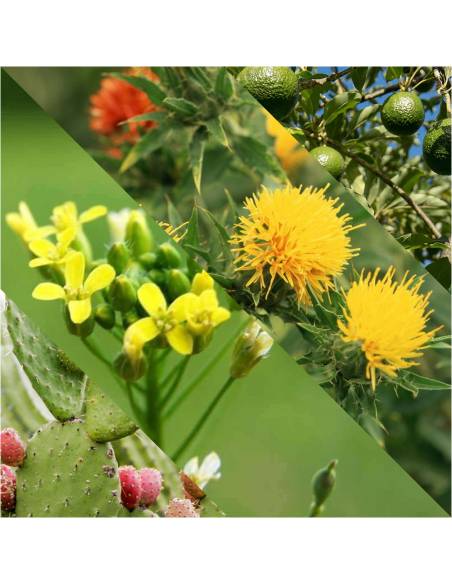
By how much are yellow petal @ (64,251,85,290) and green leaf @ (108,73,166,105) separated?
0.38 metres

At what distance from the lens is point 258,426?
5.45 ft

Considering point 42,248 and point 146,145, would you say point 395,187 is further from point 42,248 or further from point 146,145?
point 42,248

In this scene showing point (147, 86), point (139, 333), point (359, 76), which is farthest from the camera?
point (359, 76)

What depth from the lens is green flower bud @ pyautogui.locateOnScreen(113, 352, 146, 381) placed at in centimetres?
162

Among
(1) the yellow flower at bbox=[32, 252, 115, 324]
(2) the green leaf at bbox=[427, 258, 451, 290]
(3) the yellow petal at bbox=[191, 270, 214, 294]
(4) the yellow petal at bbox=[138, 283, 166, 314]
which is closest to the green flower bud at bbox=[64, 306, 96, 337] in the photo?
(1) the yellow flower at bbox=[32, 252, 115, 324]

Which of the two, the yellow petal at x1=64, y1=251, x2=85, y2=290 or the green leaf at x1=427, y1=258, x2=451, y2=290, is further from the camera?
the green leaf at x1=427, y1=258, x2=451, y2=290

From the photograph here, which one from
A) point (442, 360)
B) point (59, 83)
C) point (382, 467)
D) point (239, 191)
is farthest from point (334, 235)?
point (59, 83)

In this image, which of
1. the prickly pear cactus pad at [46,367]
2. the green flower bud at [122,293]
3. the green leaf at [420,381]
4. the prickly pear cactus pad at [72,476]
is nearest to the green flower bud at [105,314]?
the green flower bud at [122,293]

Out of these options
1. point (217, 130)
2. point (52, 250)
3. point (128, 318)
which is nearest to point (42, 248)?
point (52, 250)

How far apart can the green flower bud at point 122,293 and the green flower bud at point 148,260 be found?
0.15ft

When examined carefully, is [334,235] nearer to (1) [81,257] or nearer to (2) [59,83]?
(1) [81,257]

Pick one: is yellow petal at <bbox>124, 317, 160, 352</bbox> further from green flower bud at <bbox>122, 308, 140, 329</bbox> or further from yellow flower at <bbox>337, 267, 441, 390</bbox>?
yellow flower at <bbox>337, 267, 441, 390</bbox>

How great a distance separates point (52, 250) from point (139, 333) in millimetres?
252

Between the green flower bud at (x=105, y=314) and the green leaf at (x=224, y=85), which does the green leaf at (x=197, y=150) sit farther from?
the green flower bud at (x=105, y=314)
